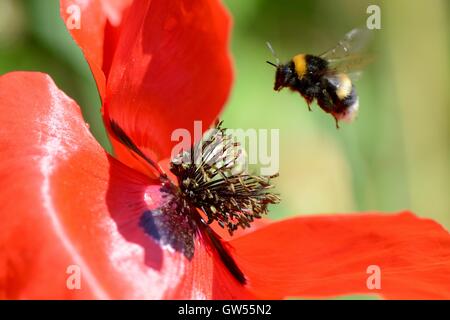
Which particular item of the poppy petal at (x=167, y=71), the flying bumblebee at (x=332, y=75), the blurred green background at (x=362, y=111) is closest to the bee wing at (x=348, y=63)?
the flying bumblebee at (x=332, y=75)

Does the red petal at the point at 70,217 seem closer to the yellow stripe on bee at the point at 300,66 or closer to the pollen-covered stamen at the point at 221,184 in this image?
the pollen-covered stamen at the point at 221,184

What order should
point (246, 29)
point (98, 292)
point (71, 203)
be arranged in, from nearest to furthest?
point (98, 292), point (71, 203), point (246, 29)

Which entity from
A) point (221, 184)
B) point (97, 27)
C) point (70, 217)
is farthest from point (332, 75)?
point (70, 217)

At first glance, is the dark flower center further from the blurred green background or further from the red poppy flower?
the blurred green background

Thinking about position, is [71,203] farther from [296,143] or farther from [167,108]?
[296,143]

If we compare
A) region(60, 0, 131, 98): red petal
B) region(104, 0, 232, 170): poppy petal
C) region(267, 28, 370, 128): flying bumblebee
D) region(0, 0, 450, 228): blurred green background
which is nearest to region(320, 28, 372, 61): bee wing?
region(267, 28, 370, 128): flying bumblebee

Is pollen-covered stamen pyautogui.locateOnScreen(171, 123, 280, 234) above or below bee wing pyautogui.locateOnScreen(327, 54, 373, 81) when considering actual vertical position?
below
